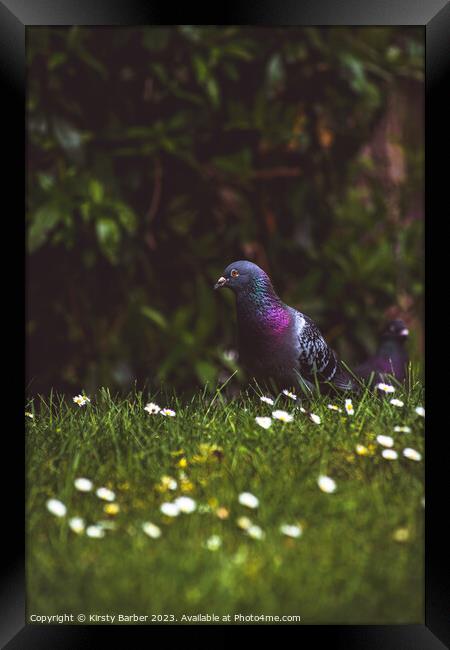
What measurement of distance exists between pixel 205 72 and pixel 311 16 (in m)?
0.80

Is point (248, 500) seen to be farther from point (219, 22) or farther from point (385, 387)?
point (219, 22)

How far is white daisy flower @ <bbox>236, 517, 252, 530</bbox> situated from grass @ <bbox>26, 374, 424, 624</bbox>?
11 millimetres

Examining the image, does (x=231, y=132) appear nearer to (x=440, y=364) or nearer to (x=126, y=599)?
(x=440, y=364)

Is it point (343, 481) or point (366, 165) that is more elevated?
point (366, 165)

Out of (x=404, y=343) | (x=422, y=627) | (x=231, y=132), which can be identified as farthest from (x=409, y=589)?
(x=231, y=132)

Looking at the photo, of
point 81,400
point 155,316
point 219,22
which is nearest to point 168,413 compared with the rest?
point 81,400

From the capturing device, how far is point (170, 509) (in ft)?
5.25

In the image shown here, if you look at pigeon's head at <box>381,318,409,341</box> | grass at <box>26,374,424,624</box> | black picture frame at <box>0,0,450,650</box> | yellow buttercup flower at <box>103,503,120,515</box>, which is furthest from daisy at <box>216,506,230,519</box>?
pigeon's head at <box>381,318,409,341</box>

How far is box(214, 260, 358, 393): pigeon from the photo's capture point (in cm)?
187

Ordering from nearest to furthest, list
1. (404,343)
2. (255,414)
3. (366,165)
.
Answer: (255,414)
(404,343)
(366,165)

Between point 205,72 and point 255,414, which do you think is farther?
point 205,72

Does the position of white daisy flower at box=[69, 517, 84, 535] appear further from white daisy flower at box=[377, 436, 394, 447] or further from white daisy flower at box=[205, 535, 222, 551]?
white daisy flower at box=[377, 436, 394, 447]

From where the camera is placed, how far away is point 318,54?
8.80 feet

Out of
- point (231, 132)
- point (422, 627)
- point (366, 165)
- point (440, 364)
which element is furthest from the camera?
point (366, 165)
